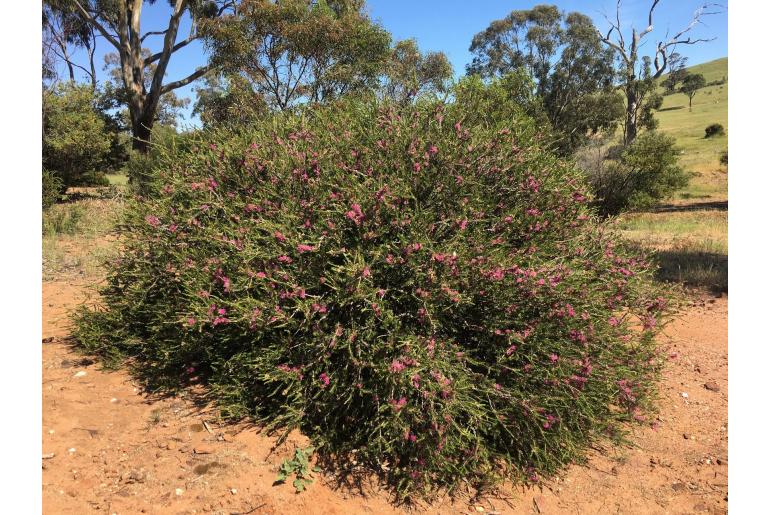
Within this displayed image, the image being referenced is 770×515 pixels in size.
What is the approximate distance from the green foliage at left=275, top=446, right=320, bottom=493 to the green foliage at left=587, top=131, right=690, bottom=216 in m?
16.9

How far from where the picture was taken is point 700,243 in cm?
1148

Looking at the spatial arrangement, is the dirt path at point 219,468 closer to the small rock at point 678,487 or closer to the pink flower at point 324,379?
the small rock at point 678,487

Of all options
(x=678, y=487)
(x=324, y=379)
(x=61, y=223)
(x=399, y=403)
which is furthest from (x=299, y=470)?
(x=61, y=223)

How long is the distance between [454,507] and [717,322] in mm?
5017

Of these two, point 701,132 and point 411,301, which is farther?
point 701,132

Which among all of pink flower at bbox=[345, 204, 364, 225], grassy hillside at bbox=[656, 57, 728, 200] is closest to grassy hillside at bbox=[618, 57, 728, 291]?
grassy hillside at bbox=[656, 57, 728, 200]

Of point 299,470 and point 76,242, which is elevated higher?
point 76,242

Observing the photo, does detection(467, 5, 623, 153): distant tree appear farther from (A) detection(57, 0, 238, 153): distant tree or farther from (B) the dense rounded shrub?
(B) the dense rounded shrub

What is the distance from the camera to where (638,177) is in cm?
1828

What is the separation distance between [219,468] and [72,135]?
61.0 ft

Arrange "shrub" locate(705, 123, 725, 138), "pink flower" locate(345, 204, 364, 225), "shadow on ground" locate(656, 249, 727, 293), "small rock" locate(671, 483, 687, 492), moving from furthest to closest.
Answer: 1. "shrub" locate(705, 123, 725, 138)
2. "shadow on ground" locate(656, 249, 727, 293)
3. "small rock" locate(671, 483, 687, 492)
4. "pink flower" locate(345, 204, 364, 225)

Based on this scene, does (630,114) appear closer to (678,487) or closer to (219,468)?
(678,487)

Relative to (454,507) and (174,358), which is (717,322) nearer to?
(454,507)

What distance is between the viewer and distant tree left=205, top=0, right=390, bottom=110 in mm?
17203
